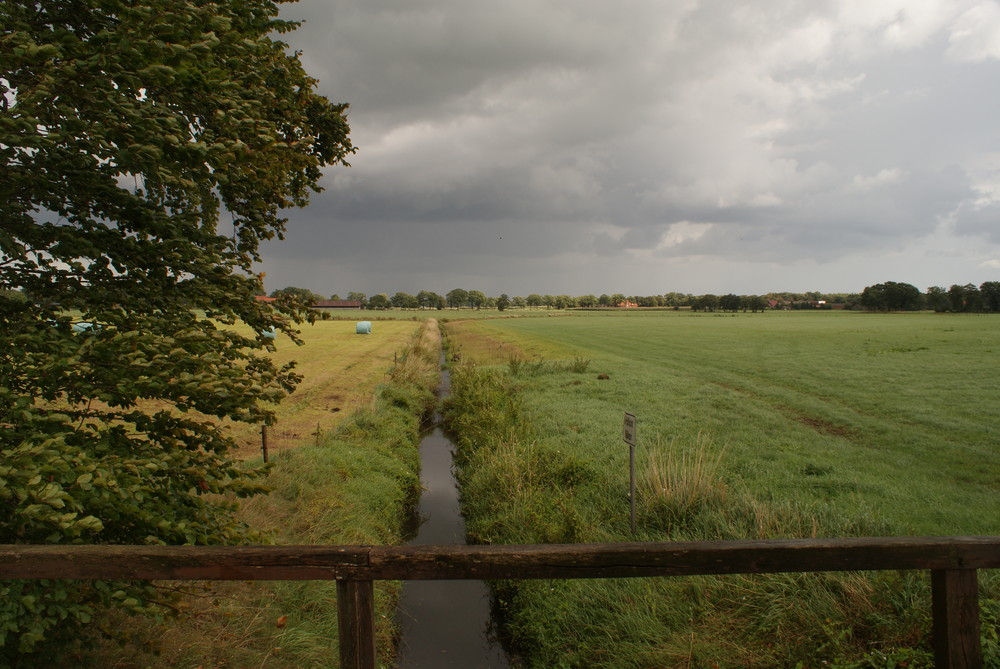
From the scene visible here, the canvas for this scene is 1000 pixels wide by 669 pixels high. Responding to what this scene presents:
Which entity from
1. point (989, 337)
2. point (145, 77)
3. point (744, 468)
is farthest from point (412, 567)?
point (989, 337)

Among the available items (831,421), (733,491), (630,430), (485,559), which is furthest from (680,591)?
(831,421)

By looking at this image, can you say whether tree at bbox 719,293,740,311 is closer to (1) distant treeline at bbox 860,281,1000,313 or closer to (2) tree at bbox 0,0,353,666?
(1) distant treeline at bbox 860,281,1000,313

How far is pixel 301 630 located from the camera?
6.35 metres

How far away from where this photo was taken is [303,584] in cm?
764

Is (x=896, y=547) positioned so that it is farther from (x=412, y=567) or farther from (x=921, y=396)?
(x=921, y=396)

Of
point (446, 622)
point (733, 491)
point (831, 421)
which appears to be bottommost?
point (446, 622)

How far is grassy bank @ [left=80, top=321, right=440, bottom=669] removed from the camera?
5188 mm

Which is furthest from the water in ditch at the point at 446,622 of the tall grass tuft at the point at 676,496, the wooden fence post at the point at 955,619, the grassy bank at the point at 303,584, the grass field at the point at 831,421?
the grass field at the point at 831,421

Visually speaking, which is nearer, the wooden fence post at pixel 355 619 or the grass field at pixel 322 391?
the wooden fence post at pixel 355 619

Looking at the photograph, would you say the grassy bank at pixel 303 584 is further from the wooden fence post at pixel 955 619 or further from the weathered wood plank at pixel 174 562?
the wooden fence post at pixel 955 619

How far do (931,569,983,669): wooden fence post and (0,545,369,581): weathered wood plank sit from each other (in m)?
3.30

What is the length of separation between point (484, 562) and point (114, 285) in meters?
Answer: 3.72

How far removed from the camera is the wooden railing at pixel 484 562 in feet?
9.58

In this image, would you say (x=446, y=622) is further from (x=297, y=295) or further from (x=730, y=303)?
(x=730, y=303)
